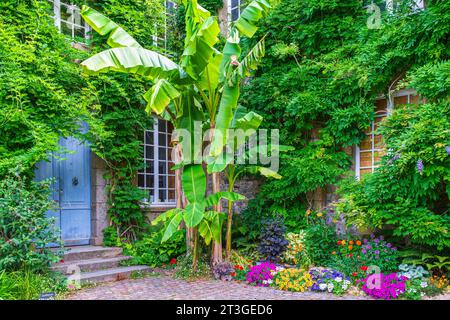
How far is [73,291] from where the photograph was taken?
16.9 feet

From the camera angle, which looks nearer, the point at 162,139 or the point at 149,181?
the point at 149,181

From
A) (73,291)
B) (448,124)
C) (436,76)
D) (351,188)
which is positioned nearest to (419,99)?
(436,76)

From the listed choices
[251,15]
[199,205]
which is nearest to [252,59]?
[251,15]

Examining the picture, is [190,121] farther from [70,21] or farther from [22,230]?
[70,21]

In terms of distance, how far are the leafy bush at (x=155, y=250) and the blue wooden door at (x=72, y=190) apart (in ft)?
3.23

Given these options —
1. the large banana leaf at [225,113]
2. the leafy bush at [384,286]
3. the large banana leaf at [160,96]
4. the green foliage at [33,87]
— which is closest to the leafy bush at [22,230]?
the green foliage at [33,87]

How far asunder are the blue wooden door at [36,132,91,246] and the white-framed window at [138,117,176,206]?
1.39 m

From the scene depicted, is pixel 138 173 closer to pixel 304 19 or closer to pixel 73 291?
pixel 73 291

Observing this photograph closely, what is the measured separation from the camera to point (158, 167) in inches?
344

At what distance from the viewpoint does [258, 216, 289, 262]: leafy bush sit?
6395mm

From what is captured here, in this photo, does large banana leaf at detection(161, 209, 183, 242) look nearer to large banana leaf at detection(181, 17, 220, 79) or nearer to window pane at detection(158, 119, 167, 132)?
large banana leaf at detection(181, 17, 220, 79)

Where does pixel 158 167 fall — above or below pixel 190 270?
above

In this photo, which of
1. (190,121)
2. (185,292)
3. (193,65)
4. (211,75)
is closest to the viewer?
(185,292)

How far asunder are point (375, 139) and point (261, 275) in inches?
131
